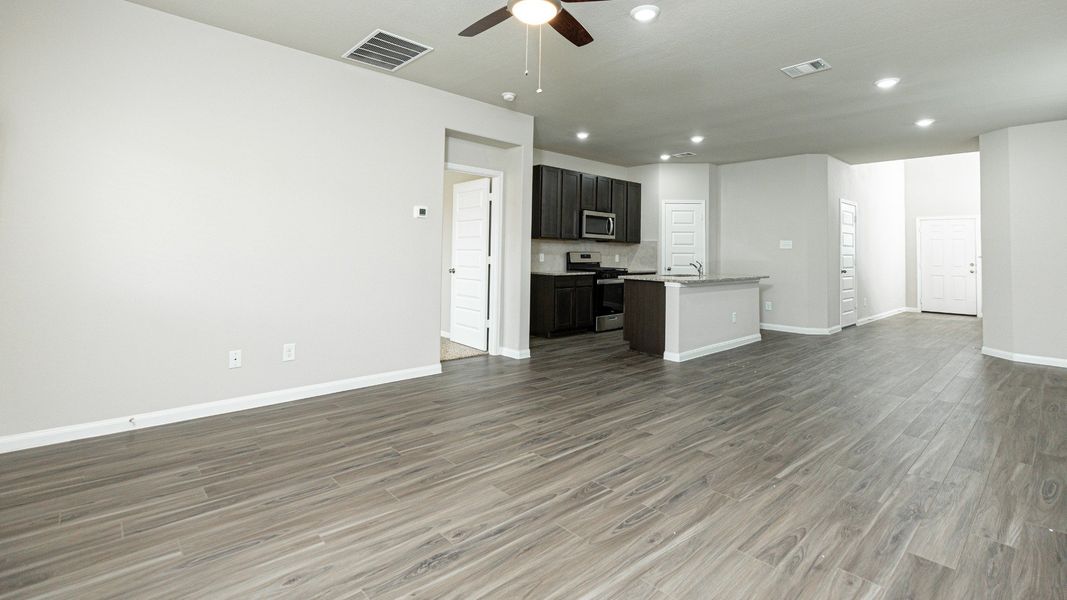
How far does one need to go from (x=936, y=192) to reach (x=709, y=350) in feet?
26.4

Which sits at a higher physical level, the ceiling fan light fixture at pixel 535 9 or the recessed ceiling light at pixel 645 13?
the recessed ceiling light at pixel 645 13

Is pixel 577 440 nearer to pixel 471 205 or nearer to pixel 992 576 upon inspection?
pixel 992 576

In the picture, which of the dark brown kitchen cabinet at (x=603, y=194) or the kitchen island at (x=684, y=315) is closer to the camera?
the kitchen island at (x=684, y=315)

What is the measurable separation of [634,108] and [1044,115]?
4247 millimetres

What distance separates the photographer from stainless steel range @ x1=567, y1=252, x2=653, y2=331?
24.2ft

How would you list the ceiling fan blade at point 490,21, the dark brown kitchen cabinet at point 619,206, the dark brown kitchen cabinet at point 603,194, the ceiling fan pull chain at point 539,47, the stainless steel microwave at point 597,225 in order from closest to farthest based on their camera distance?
the ceiling fan blade at point 490,21, the ceiling fan pull chain at point 539,47, the stainless steel microwave at point 597,225, the dark brown kitchen cabinet at point 603,194, the dark brown kitchen cabinet at point 619,206

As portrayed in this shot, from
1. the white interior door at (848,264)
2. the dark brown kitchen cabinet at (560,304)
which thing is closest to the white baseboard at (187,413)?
the dark brown kitchen cabinet at (560,304)

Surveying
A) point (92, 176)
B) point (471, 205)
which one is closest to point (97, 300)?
point (92, 176)

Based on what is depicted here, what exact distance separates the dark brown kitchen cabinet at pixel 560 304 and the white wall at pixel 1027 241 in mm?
4831

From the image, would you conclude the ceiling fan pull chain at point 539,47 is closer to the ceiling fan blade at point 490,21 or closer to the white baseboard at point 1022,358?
the ceiling fan blade at point 490,21

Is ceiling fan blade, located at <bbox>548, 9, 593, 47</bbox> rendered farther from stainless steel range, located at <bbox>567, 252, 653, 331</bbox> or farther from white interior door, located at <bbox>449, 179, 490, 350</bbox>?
stainless steel range, located at <bbox>567, 252, 653, 331</bbox>

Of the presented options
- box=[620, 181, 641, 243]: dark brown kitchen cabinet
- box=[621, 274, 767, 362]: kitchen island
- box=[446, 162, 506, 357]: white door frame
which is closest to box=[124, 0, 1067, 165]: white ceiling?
box=[446, 162, 506, 357]: white door frame

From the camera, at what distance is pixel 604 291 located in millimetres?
7496

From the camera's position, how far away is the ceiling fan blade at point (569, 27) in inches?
93.1
